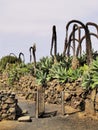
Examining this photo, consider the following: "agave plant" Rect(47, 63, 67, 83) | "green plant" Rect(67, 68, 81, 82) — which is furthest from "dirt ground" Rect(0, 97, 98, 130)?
"agave plant" Rect(47, 63, 67, 83)

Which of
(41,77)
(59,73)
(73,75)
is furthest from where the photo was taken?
(41,77)

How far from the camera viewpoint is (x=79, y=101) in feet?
64.6

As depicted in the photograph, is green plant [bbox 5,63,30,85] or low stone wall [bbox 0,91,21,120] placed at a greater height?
green plant [bbox 5,63,30,85]

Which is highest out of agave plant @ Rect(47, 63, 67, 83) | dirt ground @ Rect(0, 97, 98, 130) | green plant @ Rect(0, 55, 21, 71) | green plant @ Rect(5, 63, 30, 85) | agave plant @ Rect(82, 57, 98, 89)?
green plant @ Rect(0, 55, 21, 71)

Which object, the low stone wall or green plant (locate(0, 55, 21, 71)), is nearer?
the low stone wall

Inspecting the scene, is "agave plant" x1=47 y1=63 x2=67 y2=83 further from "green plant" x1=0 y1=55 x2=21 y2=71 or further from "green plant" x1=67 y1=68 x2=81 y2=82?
"green plant" x1=0 y1=55 x2=21 y2=71

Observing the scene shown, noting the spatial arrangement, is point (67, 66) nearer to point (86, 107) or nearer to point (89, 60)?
point (89, 60)

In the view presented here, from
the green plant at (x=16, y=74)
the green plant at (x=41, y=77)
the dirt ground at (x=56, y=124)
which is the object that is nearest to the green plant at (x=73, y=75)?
the dirt ground at (x=56, y=124)

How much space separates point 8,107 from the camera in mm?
18500

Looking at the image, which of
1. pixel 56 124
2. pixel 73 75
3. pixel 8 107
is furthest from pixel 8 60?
pixel 56 124

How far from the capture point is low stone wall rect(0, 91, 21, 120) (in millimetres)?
18281

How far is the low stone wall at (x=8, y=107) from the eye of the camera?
60.0 ft

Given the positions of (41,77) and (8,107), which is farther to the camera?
(41,77)

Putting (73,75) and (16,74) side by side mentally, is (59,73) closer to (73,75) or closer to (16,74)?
(73,75)
